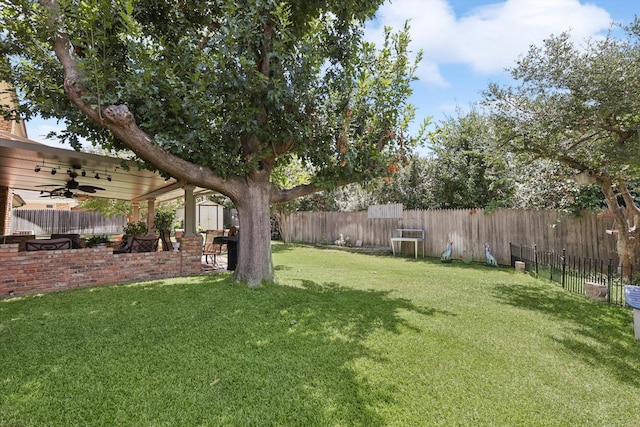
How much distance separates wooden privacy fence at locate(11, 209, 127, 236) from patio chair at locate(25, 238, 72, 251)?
18.0 m

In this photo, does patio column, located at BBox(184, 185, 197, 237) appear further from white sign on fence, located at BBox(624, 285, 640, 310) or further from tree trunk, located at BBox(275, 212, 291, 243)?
tree trunk, located at BBox(275, 212, 291, 243)

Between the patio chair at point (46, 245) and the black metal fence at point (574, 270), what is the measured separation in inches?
421

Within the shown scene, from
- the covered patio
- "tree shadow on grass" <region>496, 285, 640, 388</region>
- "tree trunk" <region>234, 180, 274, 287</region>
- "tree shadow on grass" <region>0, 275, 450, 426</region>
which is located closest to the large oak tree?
"tree trunk" <region>234, 180, 274, 287</region>

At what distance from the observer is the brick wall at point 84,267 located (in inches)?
241

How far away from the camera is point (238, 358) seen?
11.5 ft

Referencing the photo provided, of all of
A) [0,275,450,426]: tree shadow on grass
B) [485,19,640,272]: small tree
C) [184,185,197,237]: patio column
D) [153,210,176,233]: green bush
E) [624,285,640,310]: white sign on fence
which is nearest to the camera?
[0,275,450,426]: tree shadow on grass

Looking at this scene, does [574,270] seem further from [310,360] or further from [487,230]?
[310,360]

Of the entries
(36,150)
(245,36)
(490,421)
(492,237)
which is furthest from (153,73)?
(492,237)

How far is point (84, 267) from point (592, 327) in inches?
371

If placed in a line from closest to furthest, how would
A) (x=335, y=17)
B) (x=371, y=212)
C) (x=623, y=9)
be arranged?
(x=623, y=9) < (x=335, y=17) < (x=371, y=212)

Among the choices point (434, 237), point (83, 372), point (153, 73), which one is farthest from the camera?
point (434, 237)

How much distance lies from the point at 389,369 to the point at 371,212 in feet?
38.5

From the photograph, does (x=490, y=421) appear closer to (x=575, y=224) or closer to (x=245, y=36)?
(x=245, y=36)

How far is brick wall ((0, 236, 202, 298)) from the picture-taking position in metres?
6.13
